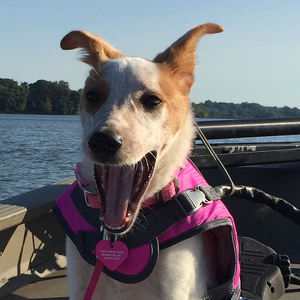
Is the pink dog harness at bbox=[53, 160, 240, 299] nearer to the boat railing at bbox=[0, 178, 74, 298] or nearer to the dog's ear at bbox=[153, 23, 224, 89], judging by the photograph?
Answer: the dog's ear at bbox=[153, 23, 224, 89]

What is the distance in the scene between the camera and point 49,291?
139 inches

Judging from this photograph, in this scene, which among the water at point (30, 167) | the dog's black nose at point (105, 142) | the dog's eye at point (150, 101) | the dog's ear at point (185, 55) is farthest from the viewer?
the water at point (30, 167)

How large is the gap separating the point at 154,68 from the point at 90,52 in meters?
0.46

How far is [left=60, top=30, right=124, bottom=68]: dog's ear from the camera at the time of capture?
2.78 meters

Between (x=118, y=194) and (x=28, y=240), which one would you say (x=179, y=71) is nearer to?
(x=118, y=194)

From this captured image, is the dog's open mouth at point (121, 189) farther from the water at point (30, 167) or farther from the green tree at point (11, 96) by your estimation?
the green tree at point (11, 96)

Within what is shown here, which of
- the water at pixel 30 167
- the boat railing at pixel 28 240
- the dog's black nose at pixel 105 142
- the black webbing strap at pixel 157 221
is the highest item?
the dog's black nose at pixel 105 142

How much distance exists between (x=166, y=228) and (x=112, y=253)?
0.31 meters

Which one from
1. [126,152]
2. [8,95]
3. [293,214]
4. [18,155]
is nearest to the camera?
[126,152]

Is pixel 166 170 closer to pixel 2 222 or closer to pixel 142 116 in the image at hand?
pixel 142 116

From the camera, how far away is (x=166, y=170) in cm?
253

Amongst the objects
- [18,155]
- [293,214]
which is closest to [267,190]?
[293,214]

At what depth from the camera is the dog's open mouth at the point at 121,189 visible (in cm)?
224

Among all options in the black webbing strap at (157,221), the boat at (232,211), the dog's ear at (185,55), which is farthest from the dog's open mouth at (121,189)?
the boat at (232,211)
